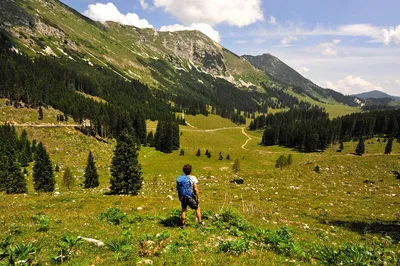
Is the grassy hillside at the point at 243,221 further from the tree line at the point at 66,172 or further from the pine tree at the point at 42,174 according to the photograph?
the pine tree at the point at 42,174

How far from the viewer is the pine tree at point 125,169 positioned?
3956cm

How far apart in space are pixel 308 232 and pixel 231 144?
142898 millimetres

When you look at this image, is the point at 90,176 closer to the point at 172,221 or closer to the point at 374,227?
the point at 172,221

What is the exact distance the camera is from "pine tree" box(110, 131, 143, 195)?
39.6 metres

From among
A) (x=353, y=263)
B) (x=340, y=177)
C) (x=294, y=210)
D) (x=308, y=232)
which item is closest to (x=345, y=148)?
(x=340, y=177)

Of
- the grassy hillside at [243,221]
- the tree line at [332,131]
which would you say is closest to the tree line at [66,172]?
the grassy hillside at [243,221]

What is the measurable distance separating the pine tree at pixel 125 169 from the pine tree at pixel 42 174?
27.6 metres

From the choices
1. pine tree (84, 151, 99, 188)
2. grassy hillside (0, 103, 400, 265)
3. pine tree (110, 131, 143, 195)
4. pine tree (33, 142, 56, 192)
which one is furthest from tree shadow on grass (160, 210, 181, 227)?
pine tree (33, 142, 56, 192)

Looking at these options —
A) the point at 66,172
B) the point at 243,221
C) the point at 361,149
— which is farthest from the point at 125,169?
the point at 361,149

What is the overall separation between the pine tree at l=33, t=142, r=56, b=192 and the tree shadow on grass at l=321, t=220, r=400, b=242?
200 feet

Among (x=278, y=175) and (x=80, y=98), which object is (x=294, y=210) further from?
(x=80, y=98)

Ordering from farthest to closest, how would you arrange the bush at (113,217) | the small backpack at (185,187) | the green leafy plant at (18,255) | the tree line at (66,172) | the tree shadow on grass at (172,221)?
1. the tree line at (66,172)
2. the bush at (113,217)
3. the tree shadow on grass at (172,221)
4. the small backpack at (185,187)
5. the green leafy plant at (18,255)

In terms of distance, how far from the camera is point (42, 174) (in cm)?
5591

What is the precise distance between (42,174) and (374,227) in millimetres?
64678
